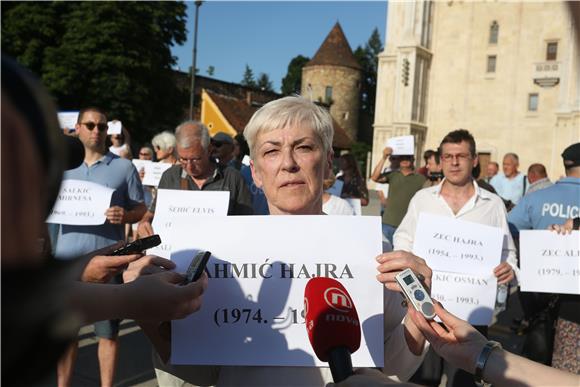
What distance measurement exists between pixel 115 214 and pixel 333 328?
3419 millimetres

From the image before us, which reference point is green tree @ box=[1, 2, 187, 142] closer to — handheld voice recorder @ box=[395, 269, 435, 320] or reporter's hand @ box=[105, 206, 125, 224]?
reporter's hand @ box=[105, 206, 125, 224]

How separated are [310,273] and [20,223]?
5.38 feet

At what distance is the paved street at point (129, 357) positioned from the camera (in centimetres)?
504

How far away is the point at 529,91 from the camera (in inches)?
1531

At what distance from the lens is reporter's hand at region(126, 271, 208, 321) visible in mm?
1560

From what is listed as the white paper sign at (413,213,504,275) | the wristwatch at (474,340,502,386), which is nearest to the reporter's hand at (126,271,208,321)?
the wristwatch at (474,340,502,386)

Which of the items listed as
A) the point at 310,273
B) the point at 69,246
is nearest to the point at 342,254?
the point at 310,273

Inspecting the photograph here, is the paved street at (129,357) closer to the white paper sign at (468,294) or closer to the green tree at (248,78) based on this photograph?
the white paper sign at (468,294)

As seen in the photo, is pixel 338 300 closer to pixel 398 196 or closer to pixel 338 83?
pixel 398 196

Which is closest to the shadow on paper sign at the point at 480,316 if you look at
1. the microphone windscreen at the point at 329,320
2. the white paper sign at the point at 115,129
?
the microphone windscreen at the point at 329,320

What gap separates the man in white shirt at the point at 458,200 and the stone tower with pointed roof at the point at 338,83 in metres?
65.9

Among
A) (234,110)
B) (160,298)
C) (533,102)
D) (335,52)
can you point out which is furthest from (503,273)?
(335,52)

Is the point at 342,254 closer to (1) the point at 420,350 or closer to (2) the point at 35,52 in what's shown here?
(1) the point at 420,350

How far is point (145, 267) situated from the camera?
1877mm
